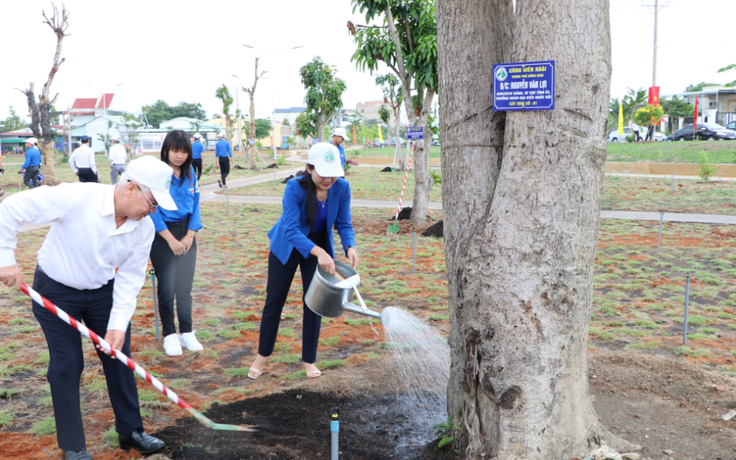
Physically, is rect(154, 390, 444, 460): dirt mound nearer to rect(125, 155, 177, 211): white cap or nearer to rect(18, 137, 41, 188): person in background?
rect(125, 155, 177, 211): white cap

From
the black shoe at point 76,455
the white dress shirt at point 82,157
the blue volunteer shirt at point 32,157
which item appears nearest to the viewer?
the black shoe at point 76,455

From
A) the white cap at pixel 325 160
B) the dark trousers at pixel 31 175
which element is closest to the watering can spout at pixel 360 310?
the white cap at pixel 325 160

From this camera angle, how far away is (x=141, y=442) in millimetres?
3250

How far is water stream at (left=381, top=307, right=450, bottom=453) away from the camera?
145 inches

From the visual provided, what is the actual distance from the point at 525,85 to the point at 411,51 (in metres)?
7.94

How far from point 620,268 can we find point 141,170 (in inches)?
278

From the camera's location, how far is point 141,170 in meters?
2.75

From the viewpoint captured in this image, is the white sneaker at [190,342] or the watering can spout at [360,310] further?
the white sneaker at [190,342]

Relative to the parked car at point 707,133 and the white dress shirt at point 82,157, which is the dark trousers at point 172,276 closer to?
the white dress shirt at point 82,157

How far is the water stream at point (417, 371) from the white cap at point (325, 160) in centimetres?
104

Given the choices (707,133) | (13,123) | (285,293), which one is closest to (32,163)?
(285,293)

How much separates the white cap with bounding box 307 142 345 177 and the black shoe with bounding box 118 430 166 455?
193cm

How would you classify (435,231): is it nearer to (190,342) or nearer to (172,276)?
(190,342)

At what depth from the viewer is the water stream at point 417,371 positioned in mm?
3695
